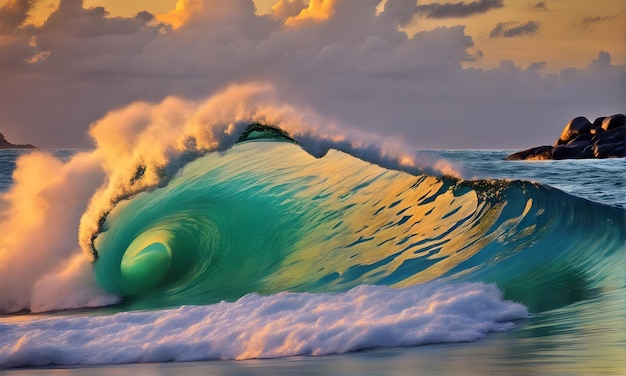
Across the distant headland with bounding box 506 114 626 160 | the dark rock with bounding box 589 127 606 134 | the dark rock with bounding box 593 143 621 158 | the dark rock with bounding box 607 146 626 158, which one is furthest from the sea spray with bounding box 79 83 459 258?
the dark rock with bounding box 607 146 626 158

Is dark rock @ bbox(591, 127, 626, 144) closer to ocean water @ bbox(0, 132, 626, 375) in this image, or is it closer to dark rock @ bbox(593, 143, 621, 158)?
dark rock @ bbox(593, 143, 621, 158)

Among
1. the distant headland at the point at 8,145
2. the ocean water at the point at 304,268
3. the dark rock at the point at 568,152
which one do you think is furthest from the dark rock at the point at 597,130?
the distant headland at the point at 8,145

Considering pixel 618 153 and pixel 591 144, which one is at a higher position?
pixel 591 144

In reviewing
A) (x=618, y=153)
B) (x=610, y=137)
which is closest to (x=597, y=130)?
(x=610, y=137)

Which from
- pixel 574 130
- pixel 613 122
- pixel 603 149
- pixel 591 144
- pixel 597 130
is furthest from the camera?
pixel 603 149

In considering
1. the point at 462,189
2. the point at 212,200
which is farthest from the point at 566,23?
the point at 212,200

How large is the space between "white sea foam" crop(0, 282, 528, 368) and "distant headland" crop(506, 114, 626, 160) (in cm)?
1396

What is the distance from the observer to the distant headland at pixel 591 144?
21234 mm

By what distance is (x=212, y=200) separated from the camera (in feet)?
41.5

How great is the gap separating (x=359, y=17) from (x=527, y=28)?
2696 millimetres

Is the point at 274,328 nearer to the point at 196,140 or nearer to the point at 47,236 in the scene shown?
the point at 196,140

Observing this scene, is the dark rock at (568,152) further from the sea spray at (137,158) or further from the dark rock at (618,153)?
the sea spray at (137,158)

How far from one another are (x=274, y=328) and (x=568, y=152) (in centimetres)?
1846

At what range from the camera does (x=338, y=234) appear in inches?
444
